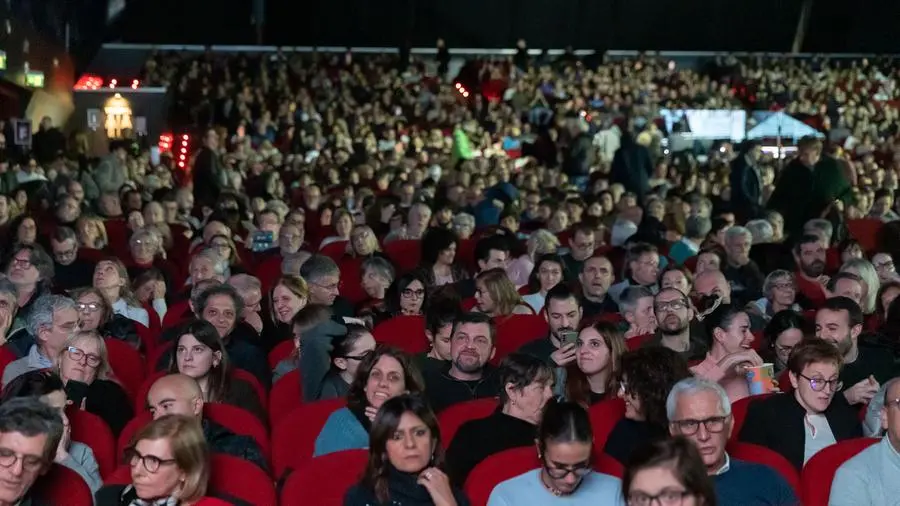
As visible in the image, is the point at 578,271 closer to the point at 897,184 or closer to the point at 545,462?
the point at 545,462

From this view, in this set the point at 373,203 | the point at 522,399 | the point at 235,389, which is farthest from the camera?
the point at 373,203

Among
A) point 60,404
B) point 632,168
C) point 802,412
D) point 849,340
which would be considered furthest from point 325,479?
point 632,168

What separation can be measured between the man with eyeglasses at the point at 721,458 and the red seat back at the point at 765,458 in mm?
163

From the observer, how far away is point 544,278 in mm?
9367

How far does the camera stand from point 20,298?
29.1 ft

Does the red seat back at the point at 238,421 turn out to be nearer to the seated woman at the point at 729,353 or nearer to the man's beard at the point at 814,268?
the seated woman at the point at 729,353

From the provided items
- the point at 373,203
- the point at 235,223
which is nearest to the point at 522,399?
the point at 235,223

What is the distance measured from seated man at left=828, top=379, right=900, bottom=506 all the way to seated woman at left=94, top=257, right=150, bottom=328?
Answer: 455 cm

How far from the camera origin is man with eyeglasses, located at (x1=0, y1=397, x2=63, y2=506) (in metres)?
4.51

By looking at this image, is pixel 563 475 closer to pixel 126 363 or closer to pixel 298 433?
pixel 298 433

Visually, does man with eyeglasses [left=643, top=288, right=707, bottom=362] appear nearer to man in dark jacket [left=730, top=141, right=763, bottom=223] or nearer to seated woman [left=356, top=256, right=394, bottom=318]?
seated woman [left=356, top=256, right=394, bottom=318]

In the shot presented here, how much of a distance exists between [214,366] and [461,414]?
3.77ft

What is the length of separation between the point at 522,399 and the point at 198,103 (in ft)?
60.3

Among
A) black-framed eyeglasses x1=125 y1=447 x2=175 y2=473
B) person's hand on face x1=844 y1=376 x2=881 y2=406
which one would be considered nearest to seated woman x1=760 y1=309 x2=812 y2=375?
person's hand on face x1=844 y1=376 x2=881 y2=406
